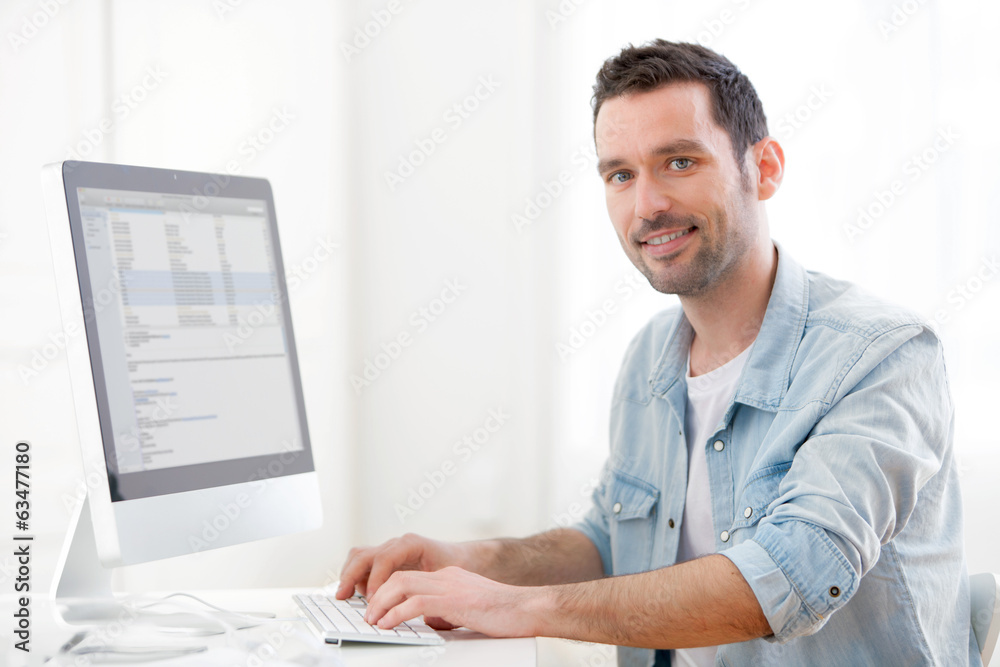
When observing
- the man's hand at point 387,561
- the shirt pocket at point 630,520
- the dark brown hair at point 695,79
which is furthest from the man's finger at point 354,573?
the dark brown hair at point 695,79

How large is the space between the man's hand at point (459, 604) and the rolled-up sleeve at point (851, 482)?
9.4 inches

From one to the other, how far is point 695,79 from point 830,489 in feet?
2.20

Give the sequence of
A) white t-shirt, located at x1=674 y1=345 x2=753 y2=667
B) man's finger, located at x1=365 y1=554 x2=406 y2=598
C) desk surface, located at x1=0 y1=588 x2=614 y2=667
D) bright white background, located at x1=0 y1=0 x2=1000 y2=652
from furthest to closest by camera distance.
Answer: bright white background, located at x1=0 y1=0 x2=1000 y2=652 → white t-shirt, located at x1=674 y1=345 x2=753 y2=667 → man's finger, located at x1=365 y1=554 x2=406 y2=598 → desk surface, located at x1=0 y1=588 x2=614 y2=667

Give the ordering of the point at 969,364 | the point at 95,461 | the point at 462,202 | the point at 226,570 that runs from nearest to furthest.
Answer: the point at 95,461
the point at 226,570
the point at 969,364
the point at 462,202

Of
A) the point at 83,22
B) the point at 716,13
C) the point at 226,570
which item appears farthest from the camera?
the point at 716,13

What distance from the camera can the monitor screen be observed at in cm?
91

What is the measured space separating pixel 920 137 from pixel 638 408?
1.28m

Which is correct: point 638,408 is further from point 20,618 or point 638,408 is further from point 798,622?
point 20,618

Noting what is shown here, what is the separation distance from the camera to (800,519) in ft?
2.92

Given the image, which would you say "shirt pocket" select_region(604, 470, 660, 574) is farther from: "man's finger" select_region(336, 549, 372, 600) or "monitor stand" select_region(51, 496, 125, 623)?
"monitor stand" select_region(51, 496, 125, 623)

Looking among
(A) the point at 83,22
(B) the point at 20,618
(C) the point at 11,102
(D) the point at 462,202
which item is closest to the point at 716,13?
(D) the point at 462,202

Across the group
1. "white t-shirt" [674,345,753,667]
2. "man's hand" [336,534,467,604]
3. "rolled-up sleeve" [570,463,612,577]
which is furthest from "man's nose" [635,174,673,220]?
"man's hand" [336,534,467,604]

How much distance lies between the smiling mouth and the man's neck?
10 cm

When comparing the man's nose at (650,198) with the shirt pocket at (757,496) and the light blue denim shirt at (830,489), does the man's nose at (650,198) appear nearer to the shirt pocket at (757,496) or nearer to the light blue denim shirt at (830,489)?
the light blue denim shirt at (830,489)
